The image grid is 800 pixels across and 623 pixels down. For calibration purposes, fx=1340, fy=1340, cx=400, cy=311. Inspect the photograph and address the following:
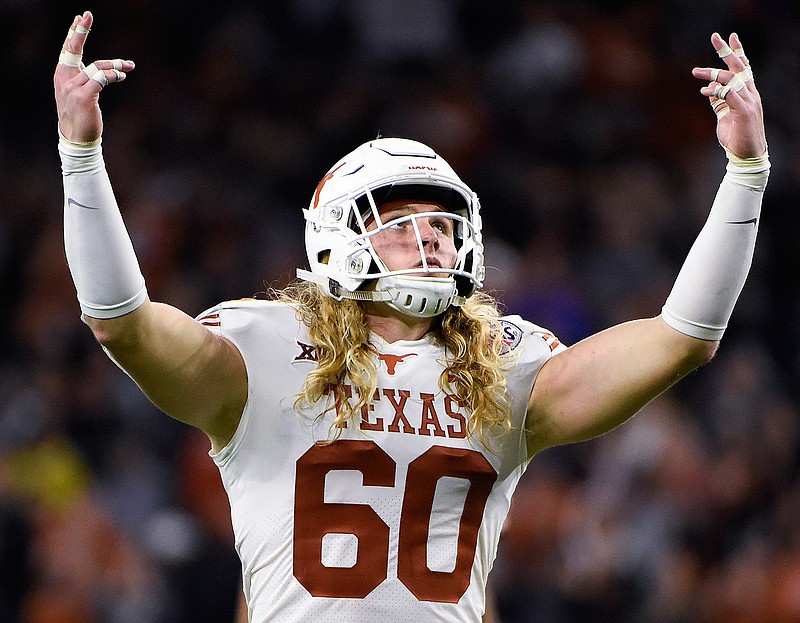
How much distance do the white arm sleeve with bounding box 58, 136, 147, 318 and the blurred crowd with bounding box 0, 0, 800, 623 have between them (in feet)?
9.65

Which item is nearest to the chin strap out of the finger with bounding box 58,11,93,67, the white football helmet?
the white football helmet

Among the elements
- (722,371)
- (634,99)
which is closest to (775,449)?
(722,371)

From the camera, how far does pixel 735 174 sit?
7.87ft

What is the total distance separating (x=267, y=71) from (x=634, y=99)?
2.07 m

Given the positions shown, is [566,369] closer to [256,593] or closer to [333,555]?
[333,555]

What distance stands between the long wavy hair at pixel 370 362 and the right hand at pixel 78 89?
56 centimetres

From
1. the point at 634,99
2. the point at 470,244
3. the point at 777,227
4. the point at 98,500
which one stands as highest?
the point at 470,244

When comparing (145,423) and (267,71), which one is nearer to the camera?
(145,423)

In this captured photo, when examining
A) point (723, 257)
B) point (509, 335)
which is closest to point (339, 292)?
point (509, 335)

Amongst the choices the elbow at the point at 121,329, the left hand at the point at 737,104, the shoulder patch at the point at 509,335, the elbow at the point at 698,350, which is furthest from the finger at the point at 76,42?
the elbow at the point at 698,350

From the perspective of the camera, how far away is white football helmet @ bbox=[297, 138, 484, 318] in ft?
8.18

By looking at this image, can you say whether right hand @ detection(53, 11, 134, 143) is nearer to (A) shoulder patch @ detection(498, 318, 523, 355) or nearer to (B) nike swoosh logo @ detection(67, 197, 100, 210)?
(B) nike swoosh logo @ detection(67, 197, 100, 210)

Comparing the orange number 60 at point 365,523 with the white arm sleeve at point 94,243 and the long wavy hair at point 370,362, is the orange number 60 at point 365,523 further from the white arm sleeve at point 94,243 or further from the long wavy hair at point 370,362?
the white arm sleeve at point 94,243

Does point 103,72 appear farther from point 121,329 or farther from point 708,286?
point 708,286
